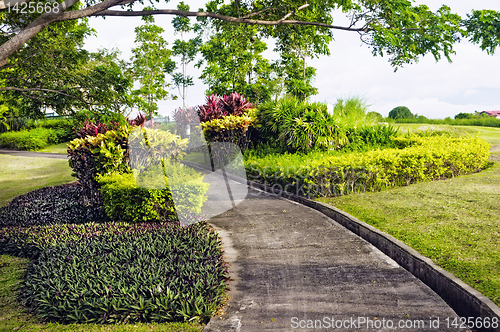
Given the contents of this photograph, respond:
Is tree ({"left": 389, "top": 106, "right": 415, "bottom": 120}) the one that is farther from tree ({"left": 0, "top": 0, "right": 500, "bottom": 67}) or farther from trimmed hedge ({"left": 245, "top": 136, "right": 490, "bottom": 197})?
tree ({"left": 0, "top": 0, "right": 500, "bottom": 67})

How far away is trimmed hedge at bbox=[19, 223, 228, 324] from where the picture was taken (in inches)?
147

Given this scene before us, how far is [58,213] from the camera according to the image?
8914 mm

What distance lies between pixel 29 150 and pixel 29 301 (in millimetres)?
26802

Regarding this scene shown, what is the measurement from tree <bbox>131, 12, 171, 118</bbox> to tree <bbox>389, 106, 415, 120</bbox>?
21.8 meters

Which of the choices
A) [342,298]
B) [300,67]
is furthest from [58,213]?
[300,67]

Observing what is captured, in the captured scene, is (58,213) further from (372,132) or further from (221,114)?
(372,132)

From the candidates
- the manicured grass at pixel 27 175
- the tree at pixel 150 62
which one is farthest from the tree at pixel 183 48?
the manicured grass at pixel 27 175

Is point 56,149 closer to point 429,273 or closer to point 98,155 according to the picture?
point 98,155

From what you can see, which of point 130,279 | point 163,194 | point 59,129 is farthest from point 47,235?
point 59,129

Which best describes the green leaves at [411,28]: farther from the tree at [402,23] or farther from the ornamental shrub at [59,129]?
the ornamental shrub at [59,129]

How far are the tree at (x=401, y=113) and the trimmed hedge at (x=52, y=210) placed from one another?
30315mm

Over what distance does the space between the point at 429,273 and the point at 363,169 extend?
14.2ft

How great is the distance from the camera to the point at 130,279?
425cm

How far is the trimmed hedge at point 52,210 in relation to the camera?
847cm
